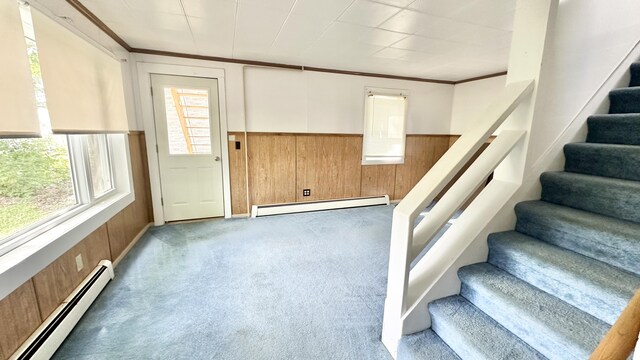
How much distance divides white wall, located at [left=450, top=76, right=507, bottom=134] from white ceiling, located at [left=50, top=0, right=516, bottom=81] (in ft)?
2.09

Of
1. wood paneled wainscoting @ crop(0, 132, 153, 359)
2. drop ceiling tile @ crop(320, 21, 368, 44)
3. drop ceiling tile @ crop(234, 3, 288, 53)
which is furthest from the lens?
drop ceiling tile @ crop(320, 21, 368, 44)

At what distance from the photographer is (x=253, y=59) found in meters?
3.55

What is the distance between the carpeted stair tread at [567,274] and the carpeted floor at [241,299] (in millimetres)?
906

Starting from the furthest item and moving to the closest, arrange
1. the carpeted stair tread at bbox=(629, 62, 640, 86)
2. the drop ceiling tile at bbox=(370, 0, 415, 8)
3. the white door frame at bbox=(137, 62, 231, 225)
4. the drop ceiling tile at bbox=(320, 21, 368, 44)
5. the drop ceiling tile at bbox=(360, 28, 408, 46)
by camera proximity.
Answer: the white door frame at bbox=(137, 62, 231, 225) < the drop ceiling tile at bbox=(360, 28, 408, 46) < the drop ceiling tile at bbox=(320, 21, 368, 44) < the drop ceiling tile at bbox=(370, 0, 415, 8) < the carpeted stair tread at bbox=(629, 62, 640, 86)

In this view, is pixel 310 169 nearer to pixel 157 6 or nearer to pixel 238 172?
pixel 238 172

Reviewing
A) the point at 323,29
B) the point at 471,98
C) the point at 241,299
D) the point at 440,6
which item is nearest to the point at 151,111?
the point at 323,29

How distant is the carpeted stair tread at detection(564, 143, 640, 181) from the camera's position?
1.41m

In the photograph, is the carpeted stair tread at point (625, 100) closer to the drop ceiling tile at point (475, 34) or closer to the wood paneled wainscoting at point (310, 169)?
the drop ceiling tile at point (475, 34)

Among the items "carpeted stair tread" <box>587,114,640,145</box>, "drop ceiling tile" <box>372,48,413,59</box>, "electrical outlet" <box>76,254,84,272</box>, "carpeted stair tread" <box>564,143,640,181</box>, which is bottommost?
"electrical outlet" <box>76,254,84,272</box>

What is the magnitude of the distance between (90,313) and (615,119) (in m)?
3.68

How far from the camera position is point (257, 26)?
2.43m

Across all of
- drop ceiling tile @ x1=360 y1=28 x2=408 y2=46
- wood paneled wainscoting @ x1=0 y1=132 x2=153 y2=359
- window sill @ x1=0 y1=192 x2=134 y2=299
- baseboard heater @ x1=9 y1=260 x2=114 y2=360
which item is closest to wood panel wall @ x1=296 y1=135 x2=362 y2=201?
drop ceiling tile @ x1=360 y1=28 x2=408 y2=46

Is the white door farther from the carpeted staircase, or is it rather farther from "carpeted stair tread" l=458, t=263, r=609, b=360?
"carpeted stair tread" l=458, t=263, r=609, b=360

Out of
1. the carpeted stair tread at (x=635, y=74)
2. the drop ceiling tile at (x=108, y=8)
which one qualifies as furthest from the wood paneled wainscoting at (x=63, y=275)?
the carpeted stair tread at (x=635, y=74)
